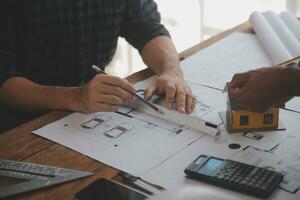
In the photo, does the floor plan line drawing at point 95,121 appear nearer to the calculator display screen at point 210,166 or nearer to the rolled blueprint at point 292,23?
the calculator display screen at point 210,166

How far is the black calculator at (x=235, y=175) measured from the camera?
754 mm

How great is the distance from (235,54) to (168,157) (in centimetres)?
63

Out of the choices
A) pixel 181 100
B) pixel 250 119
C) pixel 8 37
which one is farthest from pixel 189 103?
pixel 8 37

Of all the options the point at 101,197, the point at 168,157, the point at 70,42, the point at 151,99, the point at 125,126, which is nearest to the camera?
the point at 101,197

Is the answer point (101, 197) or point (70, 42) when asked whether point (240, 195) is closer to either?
point (101, 197)

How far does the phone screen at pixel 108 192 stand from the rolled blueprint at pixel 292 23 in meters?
0.91

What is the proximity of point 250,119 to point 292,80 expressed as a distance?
145mm

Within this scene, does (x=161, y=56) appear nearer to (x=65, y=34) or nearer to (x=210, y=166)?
(x=65, y=34)

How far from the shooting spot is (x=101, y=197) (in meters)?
0.75

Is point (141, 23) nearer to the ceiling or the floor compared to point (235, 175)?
nearer to the ceiling

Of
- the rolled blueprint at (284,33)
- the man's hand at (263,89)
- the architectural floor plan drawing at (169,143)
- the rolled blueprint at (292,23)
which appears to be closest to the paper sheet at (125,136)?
the architectural floor plan drawing at (169,143)

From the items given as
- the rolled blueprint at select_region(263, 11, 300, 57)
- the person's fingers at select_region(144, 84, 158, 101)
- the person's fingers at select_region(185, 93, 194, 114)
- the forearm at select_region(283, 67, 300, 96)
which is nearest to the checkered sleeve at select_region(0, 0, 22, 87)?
the person's fingers at select_region(144, 84, 158, 101)

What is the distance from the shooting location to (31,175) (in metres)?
0.83

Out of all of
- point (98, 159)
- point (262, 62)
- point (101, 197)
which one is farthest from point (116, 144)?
point (262, 62)
